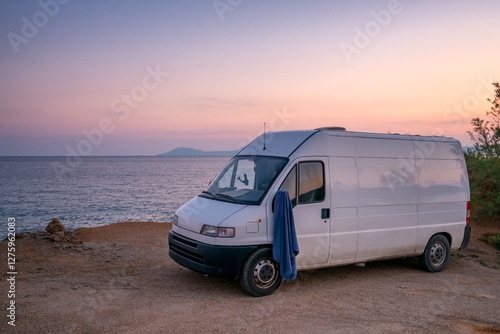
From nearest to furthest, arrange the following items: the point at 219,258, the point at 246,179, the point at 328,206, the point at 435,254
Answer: the point at 219,258, the point at 328,206, the point at 246,179, the point at 435,254

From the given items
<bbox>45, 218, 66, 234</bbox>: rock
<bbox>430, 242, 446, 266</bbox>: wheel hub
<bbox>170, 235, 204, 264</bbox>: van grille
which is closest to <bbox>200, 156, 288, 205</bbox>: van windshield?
<bbox>170, 235, 204, 264</bbox>: van grille

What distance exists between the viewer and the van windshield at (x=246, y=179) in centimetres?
677

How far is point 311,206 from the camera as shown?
6.92 m

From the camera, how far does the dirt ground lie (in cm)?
536

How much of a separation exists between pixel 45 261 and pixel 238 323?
574cm

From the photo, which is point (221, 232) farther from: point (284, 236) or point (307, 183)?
point (307, 183)

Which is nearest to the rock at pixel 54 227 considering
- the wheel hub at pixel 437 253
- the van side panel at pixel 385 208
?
the van side panel at pixel 385 208

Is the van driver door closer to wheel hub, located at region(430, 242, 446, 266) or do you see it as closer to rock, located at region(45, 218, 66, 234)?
wheel hub, located at region(430, 242, 446, 266)

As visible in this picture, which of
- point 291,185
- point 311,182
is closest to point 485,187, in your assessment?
point 311,182

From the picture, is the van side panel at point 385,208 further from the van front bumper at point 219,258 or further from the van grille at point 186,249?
the van grille at point 186,249

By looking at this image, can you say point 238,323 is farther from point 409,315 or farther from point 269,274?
point 409,315

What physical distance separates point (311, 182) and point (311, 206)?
431mm

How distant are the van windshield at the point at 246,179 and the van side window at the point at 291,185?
19 cm

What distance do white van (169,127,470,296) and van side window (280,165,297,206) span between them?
0.06 ft
